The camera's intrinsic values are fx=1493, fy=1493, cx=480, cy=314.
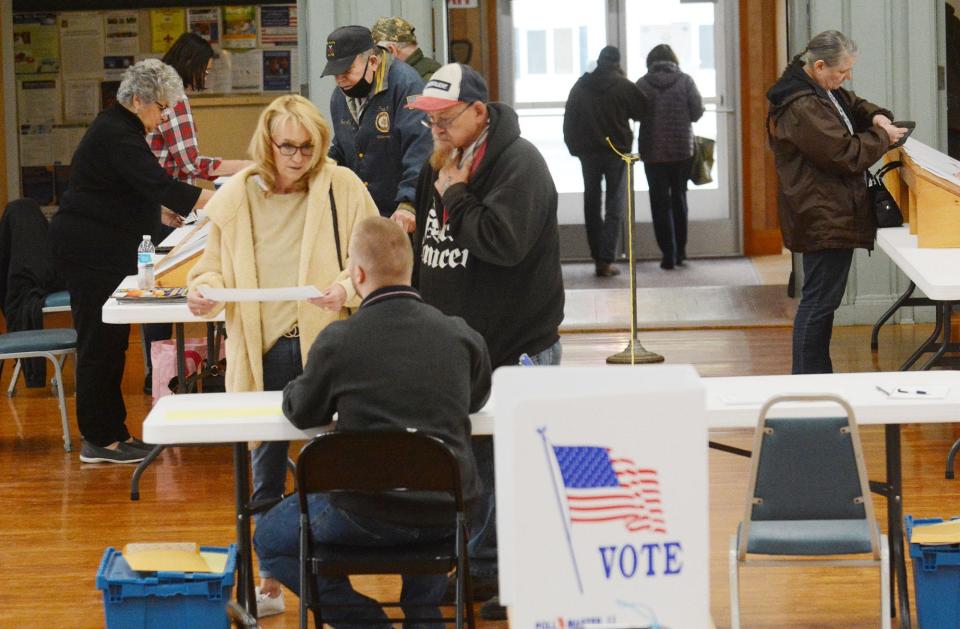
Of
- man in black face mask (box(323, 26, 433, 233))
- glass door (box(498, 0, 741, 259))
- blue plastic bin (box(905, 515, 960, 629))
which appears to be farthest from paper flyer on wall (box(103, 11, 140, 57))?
blue plastic bin (box(905, 515, 960, 629))

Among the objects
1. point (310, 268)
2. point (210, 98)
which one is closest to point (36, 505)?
point (310, 268)

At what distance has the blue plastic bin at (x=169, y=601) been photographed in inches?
145

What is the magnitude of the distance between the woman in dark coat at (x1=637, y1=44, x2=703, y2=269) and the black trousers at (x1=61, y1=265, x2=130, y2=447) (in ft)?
17.9

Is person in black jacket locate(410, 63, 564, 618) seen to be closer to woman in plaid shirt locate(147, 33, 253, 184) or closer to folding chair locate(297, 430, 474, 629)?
folding chair locate(297, 430, 474, 629)

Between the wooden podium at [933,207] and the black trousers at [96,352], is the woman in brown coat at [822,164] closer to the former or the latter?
the wooden podium at [933,207]

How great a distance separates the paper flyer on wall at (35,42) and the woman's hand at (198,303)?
23.3ft

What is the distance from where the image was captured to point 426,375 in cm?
337

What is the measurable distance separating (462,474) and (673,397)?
1.39 meters

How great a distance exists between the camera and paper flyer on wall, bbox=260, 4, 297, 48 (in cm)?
1045

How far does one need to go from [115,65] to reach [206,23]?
722mm

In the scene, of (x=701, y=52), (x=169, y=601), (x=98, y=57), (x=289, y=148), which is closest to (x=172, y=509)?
(x=169, y=601)

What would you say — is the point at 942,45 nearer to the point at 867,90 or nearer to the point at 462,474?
the point at 867,90

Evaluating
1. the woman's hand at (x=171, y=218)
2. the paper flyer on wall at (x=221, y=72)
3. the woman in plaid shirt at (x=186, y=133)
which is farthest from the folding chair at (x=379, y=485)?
the paper flyer on wall at (x=221, y=72)

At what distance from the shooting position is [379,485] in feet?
11.0
